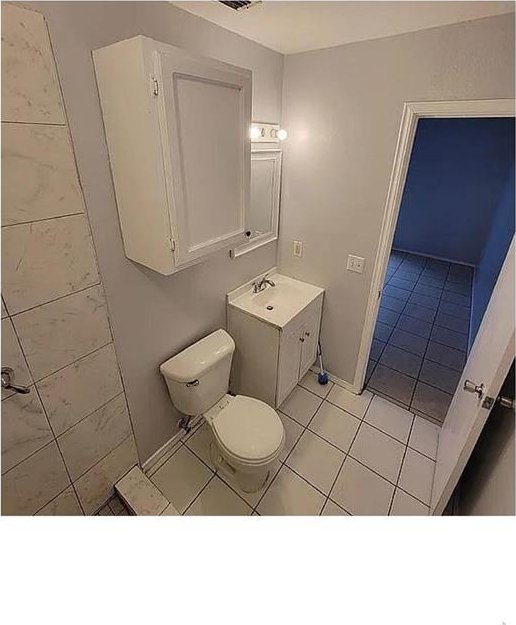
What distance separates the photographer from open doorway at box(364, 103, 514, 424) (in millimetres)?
2561

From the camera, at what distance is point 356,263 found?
199 centimetres

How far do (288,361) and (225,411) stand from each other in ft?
1.73

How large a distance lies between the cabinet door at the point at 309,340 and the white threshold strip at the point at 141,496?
117 centimetres

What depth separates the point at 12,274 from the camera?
997 mm

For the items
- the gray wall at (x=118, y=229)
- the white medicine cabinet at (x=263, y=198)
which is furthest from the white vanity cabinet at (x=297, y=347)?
the white medicine cabinet at (x=263, y=198)

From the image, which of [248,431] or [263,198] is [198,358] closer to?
[248,431]

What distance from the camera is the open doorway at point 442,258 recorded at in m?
2.56

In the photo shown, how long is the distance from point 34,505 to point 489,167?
549 cm

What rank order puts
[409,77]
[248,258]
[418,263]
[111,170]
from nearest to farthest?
[111,170] → [409,77] → [248,258] → [418,263]

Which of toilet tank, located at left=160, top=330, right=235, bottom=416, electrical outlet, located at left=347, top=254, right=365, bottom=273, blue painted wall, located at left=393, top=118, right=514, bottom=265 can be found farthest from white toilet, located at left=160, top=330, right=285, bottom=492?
blue painted wall, located at left=393, top=118, right=514, bottom=265

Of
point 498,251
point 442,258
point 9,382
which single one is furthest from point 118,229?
point 442,258

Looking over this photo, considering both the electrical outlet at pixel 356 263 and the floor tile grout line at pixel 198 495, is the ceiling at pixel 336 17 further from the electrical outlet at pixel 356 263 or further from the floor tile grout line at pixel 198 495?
the floor tile grout line at pixel 198 495
